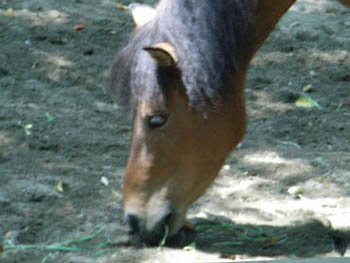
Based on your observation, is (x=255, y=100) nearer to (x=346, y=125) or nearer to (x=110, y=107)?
(x=346, y=125)

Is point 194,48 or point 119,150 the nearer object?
point 194,48

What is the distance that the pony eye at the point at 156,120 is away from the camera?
2969 millimetres

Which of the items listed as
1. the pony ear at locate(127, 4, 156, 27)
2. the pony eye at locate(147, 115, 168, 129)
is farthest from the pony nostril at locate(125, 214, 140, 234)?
the pony ear at locate(127, 4, 156, 27)

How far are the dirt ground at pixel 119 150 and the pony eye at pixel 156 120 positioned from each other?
621 mm

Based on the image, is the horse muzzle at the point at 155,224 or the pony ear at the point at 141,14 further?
the pony ear at the point at 141,14

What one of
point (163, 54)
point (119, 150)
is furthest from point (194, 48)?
point (119, 150)

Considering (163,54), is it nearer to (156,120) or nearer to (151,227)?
(156,120)

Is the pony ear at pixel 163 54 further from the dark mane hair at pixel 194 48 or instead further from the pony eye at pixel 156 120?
the pony eye at pixel 156 120

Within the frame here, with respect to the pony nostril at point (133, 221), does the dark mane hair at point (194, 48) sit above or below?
above

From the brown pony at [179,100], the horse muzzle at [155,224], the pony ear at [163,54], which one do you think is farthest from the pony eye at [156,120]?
the horse muzzle at [155,224]

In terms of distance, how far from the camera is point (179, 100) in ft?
9.71

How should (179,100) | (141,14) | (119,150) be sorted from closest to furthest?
1. (179,100)
2. (141,14)
3. (119,150)

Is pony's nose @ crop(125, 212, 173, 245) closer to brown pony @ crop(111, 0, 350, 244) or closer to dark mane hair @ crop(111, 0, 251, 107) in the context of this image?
brown pony @ crop(111, 0, 350, 244)

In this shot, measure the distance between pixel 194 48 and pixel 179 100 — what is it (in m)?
0.24
